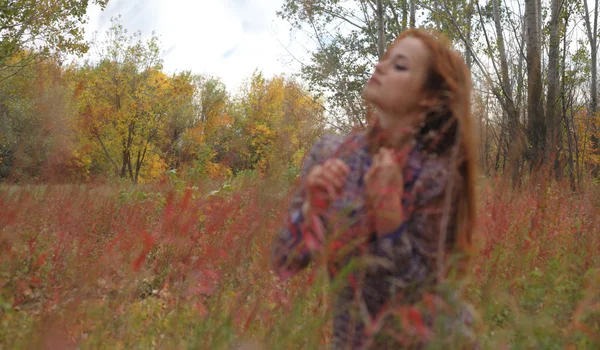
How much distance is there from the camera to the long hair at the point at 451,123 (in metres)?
1.19

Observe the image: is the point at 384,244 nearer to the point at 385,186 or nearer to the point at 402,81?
the point at 385,186

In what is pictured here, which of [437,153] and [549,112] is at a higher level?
[549,112]

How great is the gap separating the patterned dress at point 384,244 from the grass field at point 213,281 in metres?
0.11

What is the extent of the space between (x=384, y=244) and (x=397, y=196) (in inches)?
6.6

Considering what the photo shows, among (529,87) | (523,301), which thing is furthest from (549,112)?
(523,301)

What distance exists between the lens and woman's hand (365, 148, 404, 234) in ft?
3.22

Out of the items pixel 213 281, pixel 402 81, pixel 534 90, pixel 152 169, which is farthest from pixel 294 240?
pixel 152 169

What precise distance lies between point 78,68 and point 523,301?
3199 cm

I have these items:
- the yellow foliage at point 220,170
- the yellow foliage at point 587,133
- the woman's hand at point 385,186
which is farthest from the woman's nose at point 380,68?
the yellow foliage at point 587,133

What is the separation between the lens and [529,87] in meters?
8.05

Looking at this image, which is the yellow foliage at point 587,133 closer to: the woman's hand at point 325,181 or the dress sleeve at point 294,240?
the dress sleeve at point 294,240

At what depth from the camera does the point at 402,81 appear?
1.26 meters

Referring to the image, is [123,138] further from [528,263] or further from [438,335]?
[438,335]

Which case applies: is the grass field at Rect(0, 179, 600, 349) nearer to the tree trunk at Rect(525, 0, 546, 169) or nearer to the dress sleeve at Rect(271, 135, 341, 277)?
the dress sleeve at Rect(271, 135, 341, 277)
